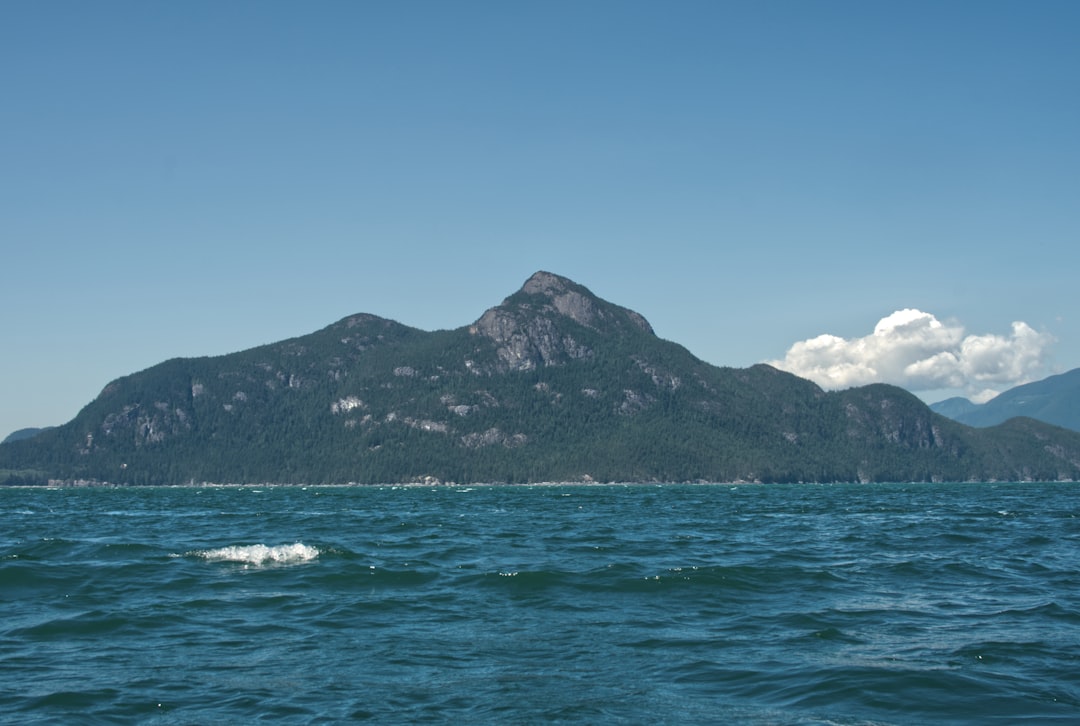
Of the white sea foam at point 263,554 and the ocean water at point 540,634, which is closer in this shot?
the ocean water at point 540,634

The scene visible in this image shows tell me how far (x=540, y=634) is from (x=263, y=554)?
815 inches

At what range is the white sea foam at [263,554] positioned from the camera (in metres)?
40.8

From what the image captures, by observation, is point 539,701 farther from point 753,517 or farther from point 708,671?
point 753,517

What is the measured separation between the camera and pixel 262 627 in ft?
87.6

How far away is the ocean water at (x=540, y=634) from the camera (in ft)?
60.5

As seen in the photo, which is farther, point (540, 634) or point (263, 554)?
point (263, 554)

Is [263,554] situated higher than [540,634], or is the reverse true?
[263,554]

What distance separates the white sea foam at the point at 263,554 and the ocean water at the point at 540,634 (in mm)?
204

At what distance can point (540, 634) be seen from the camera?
1015 inches

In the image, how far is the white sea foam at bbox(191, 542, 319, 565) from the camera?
134 ft

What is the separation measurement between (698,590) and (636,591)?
224 centimetres

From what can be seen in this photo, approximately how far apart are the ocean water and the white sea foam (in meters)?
0.20

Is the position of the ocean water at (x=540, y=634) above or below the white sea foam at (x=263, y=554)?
below

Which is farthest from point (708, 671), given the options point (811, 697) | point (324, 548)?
point (324, 548)
